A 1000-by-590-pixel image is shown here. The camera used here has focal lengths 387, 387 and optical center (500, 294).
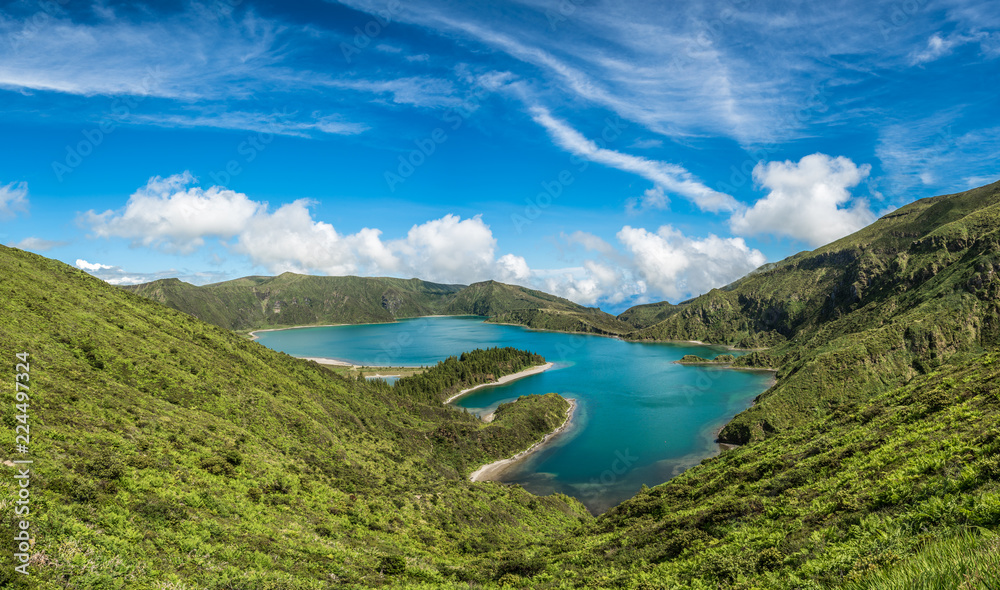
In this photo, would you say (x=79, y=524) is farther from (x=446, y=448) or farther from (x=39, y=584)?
(x=446, y=448)

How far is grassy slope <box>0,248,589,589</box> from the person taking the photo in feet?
55.6

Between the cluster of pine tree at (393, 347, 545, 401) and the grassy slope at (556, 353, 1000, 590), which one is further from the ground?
the cluster of pine tree at (393, 347, 545, 401)

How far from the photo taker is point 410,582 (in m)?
23.0

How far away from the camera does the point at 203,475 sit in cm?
2761

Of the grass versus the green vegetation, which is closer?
the grass

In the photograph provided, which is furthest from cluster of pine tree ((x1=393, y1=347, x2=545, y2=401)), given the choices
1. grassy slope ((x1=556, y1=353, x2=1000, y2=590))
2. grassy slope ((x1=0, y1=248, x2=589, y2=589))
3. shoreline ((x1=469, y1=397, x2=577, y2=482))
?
grassy slope ((x1=556, y1=353, x2=1000, y2=590))

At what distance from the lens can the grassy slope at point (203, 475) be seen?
55.6 feet

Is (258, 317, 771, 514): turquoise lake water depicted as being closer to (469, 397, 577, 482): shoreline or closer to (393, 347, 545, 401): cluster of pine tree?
(469, 397, 577, 482): shoreline

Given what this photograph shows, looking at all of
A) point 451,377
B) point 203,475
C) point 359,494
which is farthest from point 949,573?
point 451,377

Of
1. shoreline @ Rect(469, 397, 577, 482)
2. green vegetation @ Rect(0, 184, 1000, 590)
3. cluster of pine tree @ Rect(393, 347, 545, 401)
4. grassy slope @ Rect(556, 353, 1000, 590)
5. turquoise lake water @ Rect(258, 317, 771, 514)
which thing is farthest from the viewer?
cluster of pine tree @ Rect(393, 347, 545, 401)

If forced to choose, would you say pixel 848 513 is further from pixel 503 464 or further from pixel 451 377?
pixel 451 377

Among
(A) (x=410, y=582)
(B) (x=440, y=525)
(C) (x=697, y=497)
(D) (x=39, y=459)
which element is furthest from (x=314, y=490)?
(C) (x=697, y=497)

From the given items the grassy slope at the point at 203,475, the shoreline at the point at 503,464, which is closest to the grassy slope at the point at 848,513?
the grassy slope at the point at 203,475

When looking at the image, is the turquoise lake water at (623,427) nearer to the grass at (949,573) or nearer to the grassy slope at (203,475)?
the grassy slope at (203,475)
